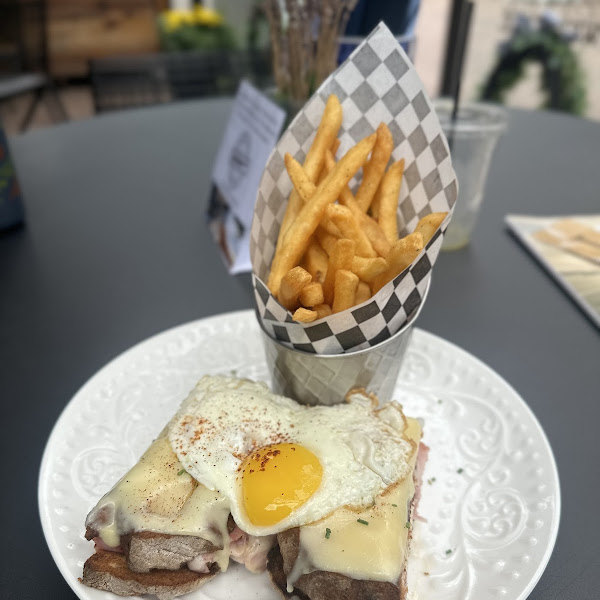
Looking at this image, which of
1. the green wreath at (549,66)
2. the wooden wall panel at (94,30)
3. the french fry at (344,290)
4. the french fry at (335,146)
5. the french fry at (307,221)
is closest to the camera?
the french fry at (344,290)

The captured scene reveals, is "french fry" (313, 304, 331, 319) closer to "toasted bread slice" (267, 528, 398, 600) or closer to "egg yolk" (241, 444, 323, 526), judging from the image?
"egg yolk" (241, 444, 323, 526)

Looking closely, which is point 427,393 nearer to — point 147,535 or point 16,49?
point 147,535

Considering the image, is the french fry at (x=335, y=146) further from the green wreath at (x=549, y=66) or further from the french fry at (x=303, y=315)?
the green wreath at (x=549, y=66)

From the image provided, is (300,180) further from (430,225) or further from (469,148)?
(469,148)

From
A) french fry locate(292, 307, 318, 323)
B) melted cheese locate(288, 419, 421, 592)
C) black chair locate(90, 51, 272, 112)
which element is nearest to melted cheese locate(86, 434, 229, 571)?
melted cheese locate(288, 419, 421, 592)

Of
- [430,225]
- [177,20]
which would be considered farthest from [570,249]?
[177,20]

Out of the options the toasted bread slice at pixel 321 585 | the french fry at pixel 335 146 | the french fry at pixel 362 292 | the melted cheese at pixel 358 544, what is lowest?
the toasted bread slice at pixel 321 585

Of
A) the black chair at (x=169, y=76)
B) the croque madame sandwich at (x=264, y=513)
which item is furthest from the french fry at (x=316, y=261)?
the black chair at (x=169, y=76)
